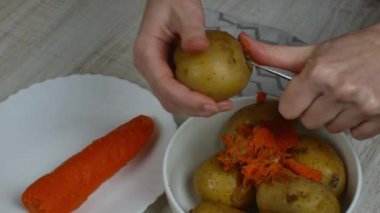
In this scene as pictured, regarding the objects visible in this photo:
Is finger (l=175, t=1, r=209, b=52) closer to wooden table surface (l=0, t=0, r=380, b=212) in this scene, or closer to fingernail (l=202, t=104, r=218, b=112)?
fingernail (l=202, t=104, r=218, b=112)

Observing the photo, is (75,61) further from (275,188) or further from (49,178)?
(275,188)

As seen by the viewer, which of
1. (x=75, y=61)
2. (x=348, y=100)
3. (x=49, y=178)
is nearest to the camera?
(x=348, y=100)

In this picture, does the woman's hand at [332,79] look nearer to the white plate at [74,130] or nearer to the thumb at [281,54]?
the thumb at [281,54]

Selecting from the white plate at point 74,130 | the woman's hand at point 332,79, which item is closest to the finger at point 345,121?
the woman's hand at point 332,79

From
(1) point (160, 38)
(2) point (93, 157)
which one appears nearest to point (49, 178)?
(2) point (93, 157)

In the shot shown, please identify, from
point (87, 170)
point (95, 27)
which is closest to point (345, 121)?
point (87, 170)
